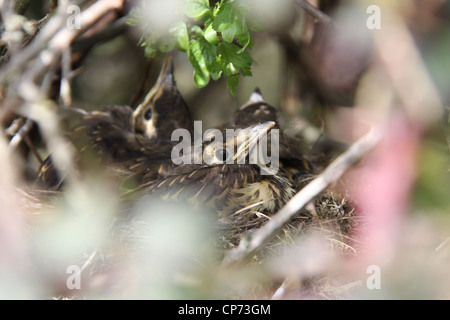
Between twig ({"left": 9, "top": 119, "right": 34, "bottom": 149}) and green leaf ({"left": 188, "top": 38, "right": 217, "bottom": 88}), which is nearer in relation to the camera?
green leaf ({"left": 188, "top": 38, "right": 217, "bottom": 88})

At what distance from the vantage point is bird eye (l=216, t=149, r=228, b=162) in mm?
1762

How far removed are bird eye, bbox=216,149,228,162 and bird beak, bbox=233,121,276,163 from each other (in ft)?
0.15

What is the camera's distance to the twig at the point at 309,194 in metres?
0.95

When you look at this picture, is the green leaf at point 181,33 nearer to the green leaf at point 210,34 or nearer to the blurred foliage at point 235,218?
the blurred foliage at point 235,218

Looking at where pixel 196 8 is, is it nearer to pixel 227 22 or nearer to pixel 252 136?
pixel 227 22

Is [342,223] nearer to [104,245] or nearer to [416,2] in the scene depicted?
[104,245]

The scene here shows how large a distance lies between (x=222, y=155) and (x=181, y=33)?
0.53 m

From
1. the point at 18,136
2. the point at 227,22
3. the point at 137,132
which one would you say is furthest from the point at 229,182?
the point at 18,136

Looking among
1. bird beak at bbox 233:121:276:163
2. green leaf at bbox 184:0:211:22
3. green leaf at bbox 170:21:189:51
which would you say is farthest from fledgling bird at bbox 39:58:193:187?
green leaf at bbox 184:0:211:22

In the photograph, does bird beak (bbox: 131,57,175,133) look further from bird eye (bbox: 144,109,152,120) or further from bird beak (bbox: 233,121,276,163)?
bird beak (bbox: 233,121,276,163)

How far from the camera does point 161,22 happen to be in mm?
1462

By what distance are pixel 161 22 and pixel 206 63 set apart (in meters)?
0.21

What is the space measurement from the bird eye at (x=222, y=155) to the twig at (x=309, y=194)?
673mm
